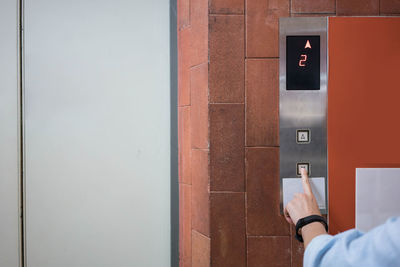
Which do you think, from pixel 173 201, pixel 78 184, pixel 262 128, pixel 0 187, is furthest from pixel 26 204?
pixel 262 128

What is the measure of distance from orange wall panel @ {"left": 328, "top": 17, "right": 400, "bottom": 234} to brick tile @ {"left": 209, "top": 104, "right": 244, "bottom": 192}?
0.34 metres

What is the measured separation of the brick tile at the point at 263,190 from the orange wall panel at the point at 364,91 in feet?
0.80

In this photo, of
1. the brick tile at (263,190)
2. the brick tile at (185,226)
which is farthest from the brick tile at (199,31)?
the brick tile at (185,226)

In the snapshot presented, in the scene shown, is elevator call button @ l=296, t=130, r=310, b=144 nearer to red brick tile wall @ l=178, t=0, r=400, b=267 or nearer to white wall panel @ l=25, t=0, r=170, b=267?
red brick tile wall @ l=178, t=0, r=400, b=267

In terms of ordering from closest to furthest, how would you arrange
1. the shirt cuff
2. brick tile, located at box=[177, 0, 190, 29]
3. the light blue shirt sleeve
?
1. the light blue shirt sleeve
2. the shirt cuff
3. brick tile, located at box=[177, 0, 190, 29]

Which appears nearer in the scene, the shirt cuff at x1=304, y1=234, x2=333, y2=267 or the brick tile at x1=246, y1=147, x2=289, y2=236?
the shirt cuff at x1=304, y1=234, x2=333, y2=267

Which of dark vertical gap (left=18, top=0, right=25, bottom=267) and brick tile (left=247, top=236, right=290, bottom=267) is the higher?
dark vertical gap (left=18, top=0, right=25, bottom=267)

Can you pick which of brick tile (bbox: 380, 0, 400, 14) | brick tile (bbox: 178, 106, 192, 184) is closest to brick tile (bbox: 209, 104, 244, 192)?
brick tile (bbox: 178, 106, 192, 184)

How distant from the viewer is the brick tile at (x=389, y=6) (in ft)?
3.73

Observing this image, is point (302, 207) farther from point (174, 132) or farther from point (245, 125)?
point (174, 132)

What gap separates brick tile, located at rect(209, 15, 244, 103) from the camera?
113cm

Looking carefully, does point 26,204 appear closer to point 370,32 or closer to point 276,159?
point 276,159

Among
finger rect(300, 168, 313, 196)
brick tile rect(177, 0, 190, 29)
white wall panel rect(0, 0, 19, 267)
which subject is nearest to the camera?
finger rect(300, 168, 313, 196)

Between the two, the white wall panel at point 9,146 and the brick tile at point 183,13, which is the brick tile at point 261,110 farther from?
the white wall panel at point 9,146
